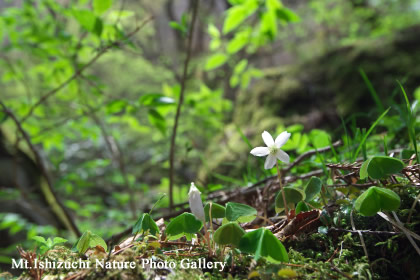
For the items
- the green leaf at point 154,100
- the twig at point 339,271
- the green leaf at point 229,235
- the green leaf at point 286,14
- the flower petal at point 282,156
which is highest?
the green leaf at point 286,14

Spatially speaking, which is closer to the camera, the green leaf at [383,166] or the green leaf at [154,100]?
the green leaf at [383,166]

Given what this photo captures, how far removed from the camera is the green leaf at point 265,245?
546 mm

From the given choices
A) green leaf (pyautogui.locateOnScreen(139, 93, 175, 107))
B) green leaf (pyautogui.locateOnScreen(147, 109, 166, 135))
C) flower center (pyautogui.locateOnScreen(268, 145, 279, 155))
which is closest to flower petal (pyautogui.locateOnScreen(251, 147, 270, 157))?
flower center (pyautogui.locateOnScreen(268, 145, 279, 155))

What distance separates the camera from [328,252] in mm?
677

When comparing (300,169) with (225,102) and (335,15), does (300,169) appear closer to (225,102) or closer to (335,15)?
(225,102)

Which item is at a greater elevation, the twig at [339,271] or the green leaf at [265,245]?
the green leaf at [265,245]

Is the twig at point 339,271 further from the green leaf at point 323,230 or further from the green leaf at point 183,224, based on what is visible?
the green leaf at point 183,224

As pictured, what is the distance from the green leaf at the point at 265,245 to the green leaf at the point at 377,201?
8.3 inches

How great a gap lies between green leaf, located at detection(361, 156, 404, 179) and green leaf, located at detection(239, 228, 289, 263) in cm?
29

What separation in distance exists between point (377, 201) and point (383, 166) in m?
0.09

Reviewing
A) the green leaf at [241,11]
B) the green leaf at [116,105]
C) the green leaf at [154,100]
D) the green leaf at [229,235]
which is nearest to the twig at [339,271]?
the green leaf at [229,235]

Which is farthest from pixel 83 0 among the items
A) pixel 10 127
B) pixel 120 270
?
pixel 10 127

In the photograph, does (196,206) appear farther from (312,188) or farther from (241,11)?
(241,11)

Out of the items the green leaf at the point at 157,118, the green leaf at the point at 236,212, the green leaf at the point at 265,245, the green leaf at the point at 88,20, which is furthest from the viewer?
the green leaf at the point at 157,118
